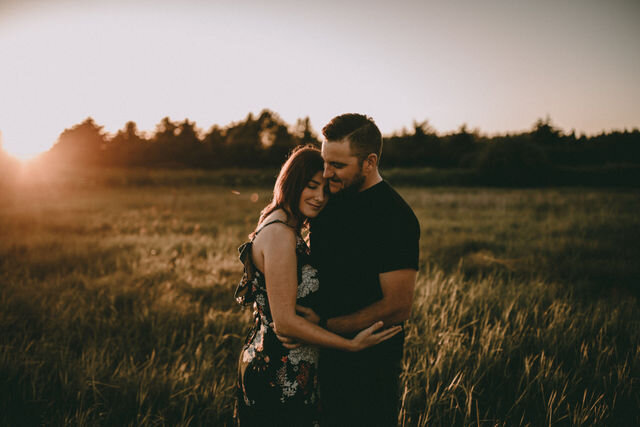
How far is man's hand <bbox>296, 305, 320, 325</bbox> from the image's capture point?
6.13 ft

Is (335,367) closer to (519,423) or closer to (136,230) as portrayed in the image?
(519,423)

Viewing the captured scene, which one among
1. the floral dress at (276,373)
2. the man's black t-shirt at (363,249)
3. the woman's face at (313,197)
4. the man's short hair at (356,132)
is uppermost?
the man's short hair at (356,132)

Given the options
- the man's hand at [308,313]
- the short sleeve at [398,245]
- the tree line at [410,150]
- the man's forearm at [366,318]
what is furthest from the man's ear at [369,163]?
the tree line at [410,150]

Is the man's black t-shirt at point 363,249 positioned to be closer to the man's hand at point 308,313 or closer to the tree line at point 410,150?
the man's hand at point 308,313

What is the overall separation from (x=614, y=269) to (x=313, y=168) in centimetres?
726

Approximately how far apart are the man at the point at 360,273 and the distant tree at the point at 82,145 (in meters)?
52.7

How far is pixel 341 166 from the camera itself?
6.55ft

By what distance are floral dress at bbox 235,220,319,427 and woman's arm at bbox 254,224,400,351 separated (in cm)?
13

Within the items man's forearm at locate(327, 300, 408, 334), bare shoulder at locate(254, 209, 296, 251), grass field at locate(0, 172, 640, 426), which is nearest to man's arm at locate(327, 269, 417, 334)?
man's forearm at locate(327, 300, 408, 334)

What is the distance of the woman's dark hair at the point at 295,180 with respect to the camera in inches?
76.5

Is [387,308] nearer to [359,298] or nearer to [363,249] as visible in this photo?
[359,298]

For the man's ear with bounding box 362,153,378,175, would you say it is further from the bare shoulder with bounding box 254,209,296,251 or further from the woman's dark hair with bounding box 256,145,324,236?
the bare shoulder with bounding box 254,209,296,251

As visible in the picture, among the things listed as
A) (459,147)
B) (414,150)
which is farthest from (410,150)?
(459,147)

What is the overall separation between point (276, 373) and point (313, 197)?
1101 millimetres
